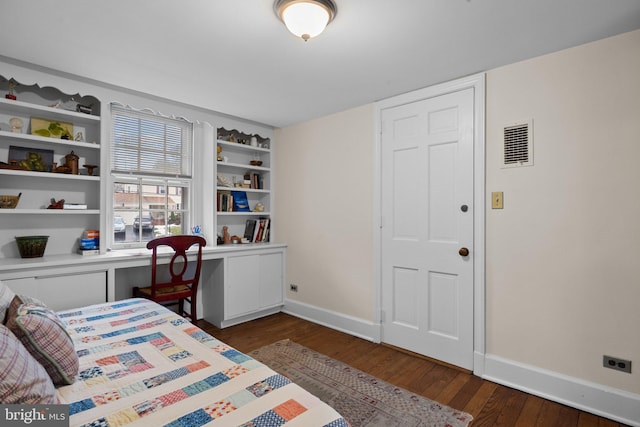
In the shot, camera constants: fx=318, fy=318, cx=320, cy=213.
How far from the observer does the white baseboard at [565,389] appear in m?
1.87

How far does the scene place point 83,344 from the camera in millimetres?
1520

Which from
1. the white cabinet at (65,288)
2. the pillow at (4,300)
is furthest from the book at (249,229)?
the pillow at (4,300)

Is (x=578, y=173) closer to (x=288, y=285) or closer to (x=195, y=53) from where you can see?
(x=195, y=53)

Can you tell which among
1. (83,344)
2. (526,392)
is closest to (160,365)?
(83,344)

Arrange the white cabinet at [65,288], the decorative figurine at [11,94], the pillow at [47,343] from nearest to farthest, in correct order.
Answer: the pillow at [47,343] → the white cabinet at [65,288] → the decorative figurine at [11,94]

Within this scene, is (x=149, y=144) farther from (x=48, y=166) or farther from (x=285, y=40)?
(x=285, y=40)

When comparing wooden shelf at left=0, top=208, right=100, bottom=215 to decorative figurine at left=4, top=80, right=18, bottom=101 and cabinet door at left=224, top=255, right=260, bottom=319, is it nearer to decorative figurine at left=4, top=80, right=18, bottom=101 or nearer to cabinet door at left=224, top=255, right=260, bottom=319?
decorative figurine at left=4, top=80, right=18, bottom=101

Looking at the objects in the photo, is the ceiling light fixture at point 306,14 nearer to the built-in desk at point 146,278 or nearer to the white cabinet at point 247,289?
the built-in desk at point 146,278

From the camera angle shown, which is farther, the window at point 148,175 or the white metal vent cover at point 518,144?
the window at point 148,175

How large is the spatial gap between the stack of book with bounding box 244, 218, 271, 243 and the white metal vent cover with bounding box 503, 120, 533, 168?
276cm

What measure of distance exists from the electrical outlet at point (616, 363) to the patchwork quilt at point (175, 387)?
1.95 meters

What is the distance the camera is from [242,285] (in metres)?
3.52

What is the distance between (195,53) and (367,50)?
1.19m

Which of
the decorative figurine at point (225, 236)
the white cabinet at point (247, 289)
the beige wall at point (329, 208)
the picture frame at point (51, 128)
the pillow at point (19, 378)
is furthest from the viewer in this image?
the decorative figurine at point (225, 236)
